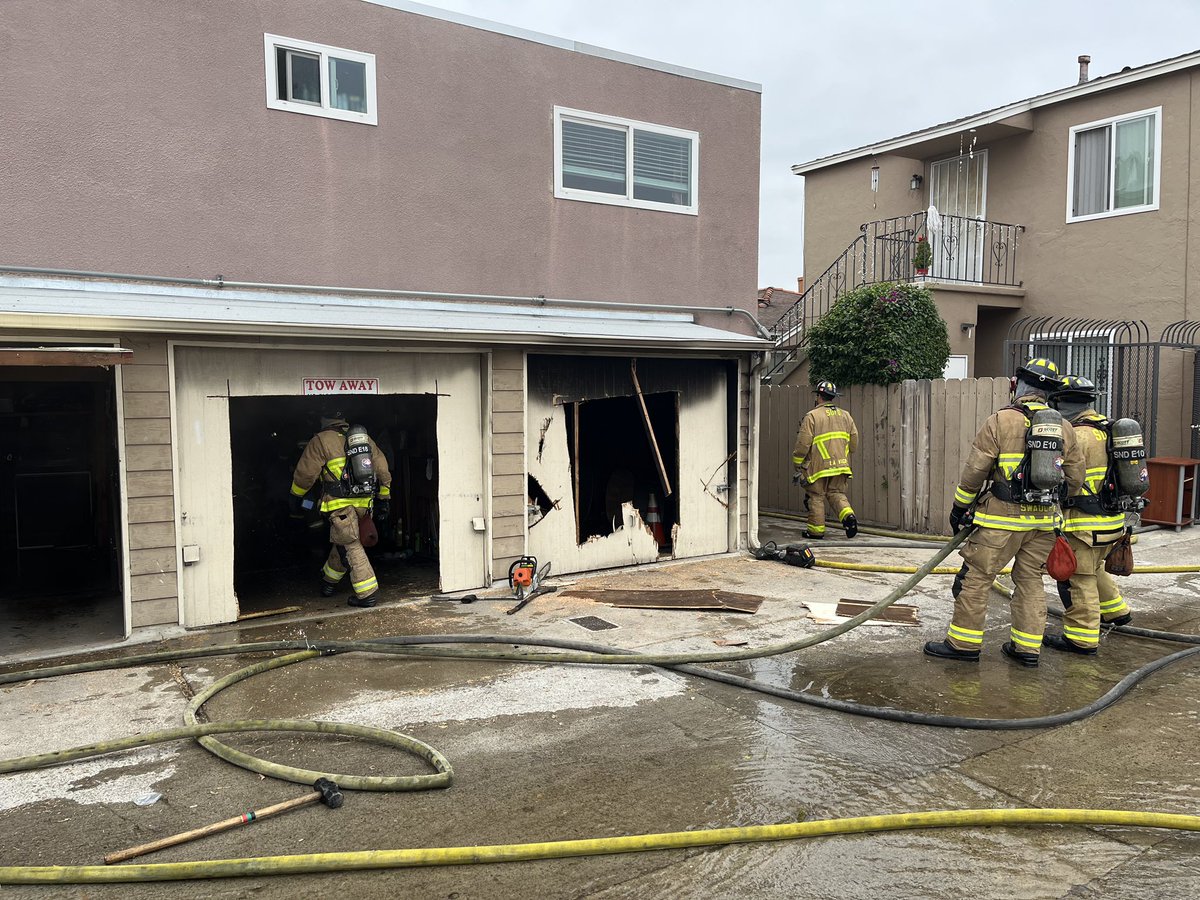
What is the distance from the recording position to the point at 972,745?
4738 mm

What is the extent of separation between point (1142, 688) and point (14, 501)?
11.1 meters

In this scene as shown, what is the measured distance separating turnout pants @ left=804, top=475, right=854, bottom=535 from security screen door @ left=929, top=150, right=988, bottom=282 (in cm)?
564

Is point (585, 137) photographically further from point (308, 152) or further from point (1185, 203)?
point (1185, 203)

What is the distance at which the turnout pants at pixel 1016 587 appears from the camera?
608 centimetres

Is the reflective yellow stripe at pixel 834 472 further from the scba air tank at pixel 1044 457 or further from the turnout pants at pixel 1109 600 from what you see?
the scba air tank at pixel 1044 457

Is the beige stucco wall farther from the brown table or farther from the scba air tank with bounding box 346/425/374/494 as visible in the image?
the brown table

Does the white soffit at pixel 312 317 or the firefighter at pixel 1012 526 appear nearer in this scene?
the firefighter at pixel 1012 526

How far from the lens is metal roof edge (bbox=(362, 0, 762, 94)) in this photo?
27.3 ft

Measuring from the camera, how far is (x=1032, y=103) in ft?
46.9

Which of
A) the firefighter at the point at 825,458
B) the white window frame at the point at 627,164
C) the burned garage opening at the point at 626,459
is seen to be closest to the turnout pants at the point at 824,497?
the firefighter at the point at 825,458

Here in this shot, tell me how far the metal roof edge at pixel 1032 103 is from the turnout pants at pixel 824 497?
7.18 metres

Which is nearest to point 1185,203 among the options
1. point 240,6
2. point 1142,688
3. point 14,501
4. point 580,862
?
point 1142,688

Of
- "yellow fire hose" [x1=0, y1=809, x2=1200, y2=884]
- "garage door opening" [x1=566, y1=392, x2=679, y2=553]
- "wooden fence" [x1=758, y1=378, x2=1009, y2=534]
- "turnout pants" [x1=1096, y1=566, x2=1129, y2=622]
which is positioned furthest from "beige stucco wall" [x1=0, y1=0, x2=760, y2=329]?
"yellow fire hose" [x1=0, y1=809, x2=1200, y2=884]

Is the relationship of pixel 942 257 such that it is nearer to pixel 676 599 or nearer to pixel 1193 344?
pixel 1193 344
